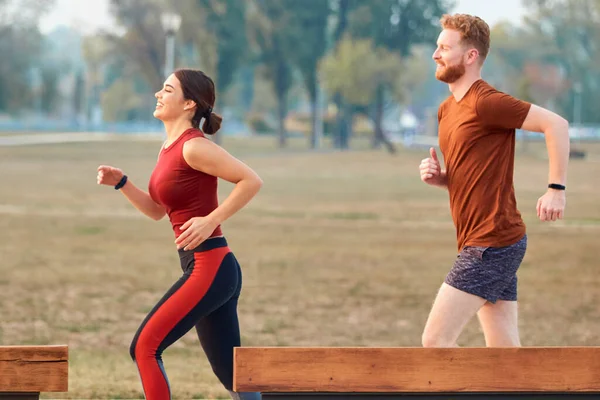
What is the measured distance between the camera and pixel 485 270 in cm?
486

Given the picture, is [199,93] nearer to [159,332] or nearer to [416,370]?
[159,332]

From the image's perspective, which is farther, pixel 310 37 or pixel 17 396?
pixel 310 37

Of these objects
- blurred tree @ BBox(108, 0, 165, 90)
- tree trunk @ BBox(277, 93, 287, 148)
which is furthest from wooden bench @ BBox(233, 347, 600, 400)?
blurred tree @ BBox(108, 0, 165, 90)

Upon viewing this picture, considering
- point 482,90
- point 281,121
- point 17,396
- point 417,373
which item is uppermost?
point 482,90

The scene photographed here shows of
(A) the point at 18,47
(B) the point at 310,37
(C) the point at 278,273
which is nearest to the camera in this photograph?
(C) the point at 278,273

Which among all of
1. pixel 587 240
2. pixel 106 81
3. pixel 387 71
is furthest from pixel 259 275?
pixel 106 81

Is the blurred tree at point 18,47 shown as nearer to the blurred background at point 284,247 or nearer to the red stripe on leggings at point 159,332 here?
the blurred background at point 284,247

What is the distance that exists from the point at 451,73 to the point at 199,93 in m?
1.04

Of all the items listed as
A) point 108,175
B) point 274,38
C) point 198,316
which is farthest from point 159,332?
point 274,38

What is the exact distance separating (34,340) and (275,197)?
2111 cm

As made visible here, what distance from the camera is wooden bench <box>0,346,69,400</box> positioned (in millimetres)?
4238

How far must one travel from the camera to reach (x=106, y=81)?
14875 cm

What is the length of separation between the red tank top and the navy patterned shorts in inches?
39.3

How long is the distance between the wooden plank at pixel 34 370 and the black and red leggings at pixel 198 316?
22.0 inches
